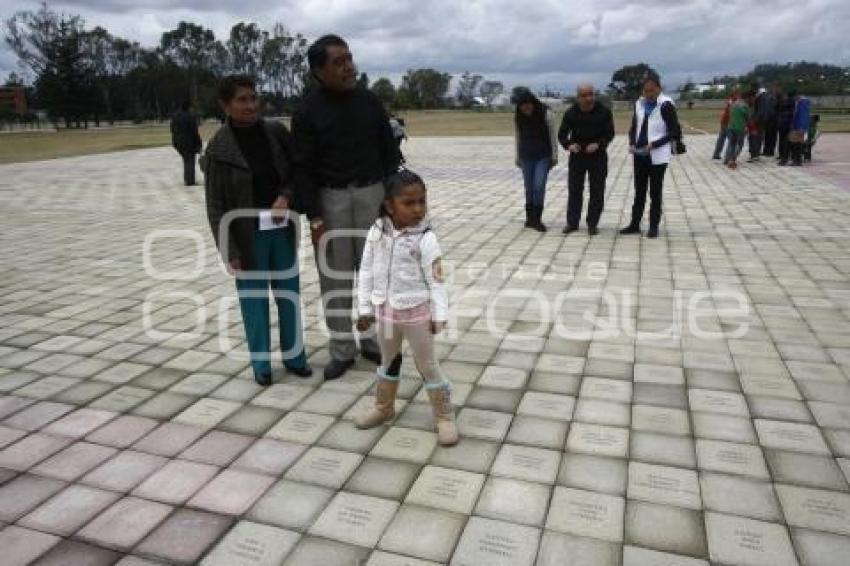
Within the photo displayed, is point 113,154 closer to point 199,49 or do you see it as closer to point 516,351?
point 516,351

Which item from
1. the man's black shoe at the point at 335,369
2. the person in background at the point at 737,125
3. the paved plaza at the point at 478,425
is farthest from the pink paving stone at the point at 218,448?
the person in background at the point at 737,125

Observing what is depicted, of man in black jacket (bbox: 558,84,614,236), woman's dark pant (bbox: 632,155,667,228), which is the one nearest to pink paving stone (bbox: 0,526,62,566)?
man in black jacket (bbox: 558,84,614,236)

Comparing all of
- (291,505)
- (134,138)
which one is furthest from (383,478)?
(134,138)

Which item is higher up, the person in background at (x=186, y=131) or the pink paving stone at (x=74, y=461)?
the person in background at (x=186, y=131)

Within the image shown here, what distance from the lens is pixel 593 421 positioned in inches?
138

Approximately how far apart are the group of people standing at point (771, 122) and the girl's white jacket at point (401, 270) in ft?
42.8

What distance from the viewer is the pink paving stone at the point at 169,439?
11.0 ft

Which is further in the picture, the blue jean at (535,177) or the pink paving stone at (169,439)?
the blue jean at (535,177)

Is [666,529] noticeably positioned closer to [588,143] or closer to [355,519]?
[355,519]

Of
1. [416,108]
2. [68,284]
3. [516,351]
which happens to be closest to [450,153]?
[68,284]

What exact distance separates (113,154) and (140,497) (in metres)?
24.1

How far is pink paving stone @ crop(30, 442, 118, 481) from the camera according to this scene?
3.17 meters

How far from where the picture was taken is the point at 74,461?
3.28 metres

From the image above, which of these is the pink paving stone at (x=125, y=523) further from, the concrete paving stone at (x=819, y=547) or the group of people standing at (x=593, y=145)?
the group of people standing at (x=593, y=145)
